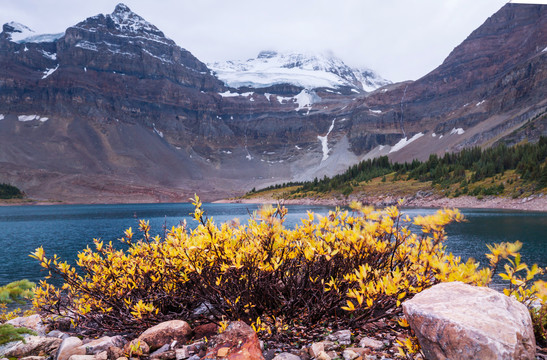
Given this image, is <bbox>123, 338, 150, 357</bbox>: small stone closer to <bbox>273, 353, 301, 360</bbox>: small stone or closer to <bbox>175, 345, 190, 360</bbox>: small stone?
<bbox>175, 345, 190, 360</bbox>: small stone

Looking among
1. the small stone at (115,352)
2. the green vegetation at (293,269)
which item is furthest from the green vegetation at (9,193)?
the small stone at (115,352)

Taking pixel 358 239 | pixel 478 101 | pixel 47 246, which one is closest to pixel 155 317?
pixel 358 239

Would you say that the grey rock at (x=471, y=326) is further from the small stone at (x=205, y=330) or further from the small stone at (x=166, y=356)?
the small stone at (x=166, y=356)

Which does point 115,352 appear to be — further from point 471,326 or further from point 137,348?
point 471,326

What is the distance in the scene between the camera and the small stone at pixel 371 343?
15.8 feet

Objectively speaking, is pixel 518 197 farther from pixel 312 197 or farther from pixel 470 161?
pixel 312 197

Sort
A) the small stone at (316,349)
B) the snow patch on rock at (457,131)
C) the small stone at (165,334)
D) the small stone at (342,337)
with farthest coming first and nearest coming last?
the snow patch on rock at (457,131)
the small stone at (165,334)
the small stone at (342,337)
the small stone at (316,349)

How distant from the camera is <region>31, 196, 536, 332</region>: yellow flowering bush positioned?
15.9ft

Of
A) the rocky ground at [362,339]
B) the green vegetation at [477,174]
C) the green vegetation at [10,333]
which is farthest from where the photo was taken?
the green vegetation at [477,174]

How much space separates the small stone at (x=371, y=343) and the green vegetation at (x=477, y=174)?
72.9 meters

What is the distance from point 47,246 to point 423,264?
1478 inches

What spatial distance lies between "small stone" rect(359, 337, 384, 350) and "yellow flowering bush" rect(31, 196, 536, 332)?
0.32 metres

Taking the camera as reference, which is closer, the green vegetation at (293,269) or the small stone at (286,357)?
the small stone at (286,357)

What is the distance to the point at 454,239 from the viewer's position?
28.6 m
